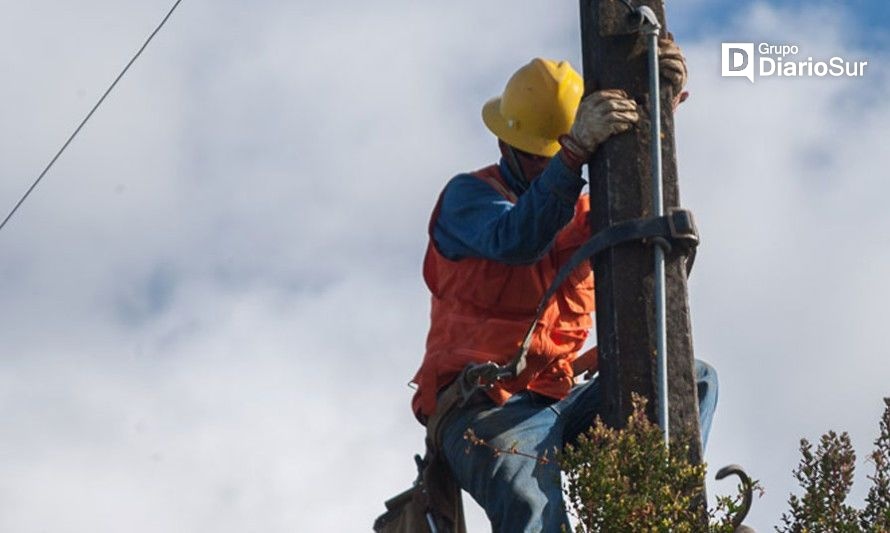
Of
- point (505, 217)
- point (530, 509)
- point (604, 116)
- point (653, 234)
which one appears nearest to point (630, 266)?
point (653, 234)

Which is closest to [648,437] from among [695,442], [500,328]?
[695,442]

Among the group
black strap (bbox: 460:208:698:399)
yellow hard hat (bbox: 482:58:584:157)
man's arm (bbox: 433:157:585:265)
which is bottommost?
black strap (bbox: 460:208:698:399)

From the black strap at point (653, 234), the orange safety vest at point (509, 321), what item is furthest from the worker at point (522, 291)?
the black strap at point (653, 234)

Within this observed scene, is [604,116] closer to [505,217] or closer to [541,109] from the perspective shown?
[505,217]

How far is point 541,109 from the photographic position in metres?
8.52

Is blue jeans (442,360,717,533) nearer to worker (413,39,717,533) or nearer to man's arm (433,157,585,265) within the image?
worker (413,39,717,533)

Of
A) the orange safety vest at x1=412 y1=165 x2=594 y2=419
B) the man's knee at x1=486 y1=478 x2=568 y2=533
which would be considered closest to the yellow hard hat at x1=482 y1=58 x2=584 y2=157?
the orange safety vest at x1=412 y1=165 x2=594 y2=419

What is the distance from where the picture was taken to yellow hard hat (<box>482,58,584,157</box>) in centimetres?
849

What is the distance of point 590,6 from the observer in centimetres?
764

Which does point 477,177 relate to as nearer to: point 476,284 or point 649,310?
point 476,284

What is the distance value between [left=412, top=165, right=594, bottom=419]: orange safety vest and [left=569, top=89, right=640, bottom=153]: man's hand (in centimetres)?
73

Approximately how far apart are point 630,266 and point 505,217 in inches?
30.6

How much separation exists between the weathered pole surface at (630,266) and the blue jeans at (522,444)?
1.66 feet

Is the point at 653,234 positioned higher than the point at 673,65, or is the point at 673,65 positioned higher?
Answer: the point at 673,65
